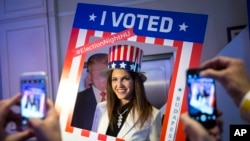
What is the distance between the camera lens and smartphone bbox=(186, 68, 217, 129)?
65 cm

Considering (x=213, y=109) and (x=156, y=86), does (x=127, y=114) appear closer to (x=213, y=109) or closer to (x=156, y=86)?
(x=156, y=86)

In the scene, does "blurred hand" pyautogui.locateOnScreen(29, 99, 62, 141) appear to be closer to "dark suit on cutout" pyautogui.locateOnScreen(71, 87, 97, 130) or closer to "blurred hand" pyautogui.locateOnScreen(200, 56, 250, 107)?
"blurred hand" pyautogui.locateOnScreen(200, 56, 250, 107)

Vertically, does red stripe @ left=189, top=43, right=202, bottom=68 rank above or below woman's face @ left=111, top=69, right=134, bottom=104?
above

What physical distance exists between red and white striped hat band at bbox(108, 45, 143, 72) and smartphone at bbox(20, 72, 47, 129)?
0.59 m

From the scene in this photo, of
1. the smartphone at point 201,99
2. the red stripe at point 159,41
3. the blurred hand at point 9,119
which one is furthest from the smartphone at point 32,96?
the red stripe at point 159,41

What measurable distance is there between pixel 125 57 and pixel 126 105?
23 centimetres

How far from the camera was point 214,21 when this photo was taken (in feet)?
4.98

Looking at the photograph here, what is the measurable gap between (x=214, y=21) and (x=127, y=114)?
0.71 m

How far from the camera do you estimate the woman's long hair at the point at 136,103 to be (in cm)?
128

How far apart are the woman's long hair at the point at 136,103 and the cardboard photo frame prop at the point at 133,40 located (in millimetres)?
91

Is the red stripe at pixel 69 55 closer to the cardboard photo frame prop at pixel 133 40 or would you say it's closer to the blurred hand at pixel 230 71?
the cardboard photo frame prop at pixel 133 40

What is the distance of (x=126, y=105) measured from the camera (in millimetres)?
1306

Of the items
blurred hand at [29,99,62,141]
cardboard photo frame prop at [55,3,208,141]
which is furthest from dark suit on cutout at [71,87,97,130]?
blurred hand at [29,99,62,141]

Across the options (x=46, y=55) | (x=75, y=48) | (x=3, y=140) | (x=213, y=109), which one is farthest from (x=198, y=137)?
(x=46, y=55)
